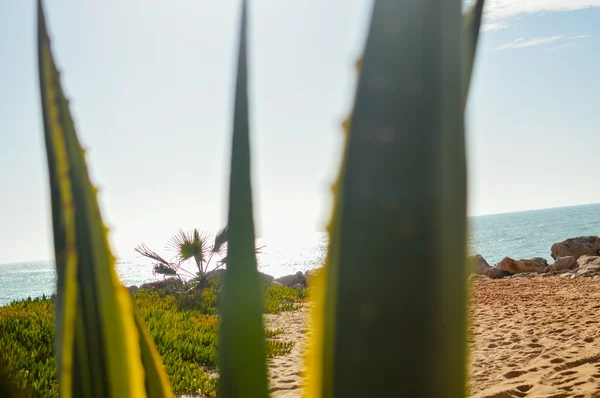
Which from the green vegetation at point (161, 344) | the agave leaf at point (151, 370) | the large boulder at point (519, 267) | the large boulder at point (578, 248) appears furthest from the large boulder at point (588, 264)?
the agave leaf at point (151, 370)

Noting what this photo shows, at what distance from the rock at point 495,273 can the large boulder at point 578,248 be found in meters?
3.65

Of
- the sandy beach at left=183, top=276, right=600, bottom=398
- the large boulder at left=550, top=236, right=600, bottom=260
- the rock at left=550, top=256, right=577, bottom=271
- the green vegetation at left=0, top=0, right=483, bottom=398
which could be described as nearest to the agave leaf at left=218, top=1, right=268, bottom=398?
the green vegetation at left=0, top=0, right=483, bottom=398

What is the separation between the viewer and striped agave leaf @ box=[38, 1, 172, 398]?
0.48m

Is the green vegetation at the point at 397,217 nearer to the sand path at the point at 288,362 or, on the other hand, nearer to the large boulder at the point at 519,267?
the sand path at the point at 288,362

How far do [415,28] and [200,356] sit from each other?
698 centimetres

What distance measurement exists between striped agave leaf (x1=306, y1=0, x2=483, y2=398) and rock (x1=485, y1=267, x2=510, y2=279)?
60.7ft

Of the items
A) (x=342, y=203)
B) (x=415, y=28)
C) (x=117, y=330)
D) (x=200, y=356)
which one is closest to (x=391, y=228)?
(x=342, y=203)

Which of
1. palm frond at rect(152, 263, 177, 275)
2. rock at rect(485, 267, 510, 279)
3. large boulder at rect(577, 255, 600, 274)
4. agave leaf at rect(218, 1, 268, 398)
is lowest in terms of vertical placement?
rock at rect(485, 267, 510, 279)

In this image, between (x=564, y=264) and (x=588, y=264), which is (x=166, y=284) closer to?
(x=588, y=264)

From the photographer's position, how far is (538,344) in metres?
6.78

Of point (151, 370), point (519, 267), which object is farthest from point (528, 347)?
point (519, 267)

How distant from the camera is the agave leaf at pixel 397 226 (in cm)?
35

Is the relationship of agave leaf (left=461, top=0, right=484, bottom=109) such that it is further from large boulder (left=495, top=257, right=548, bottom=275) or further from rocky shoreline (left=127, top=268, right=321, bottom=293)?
large boulder (left=495, top=257, right=548, bottom=275)

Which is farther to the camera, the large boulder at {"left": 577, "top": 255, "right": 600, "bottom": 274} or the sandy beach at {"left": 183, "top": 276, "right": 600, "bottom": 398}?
the large boulder at {"left": 577, "top": 255, "right": 600, "bottom": 274}
